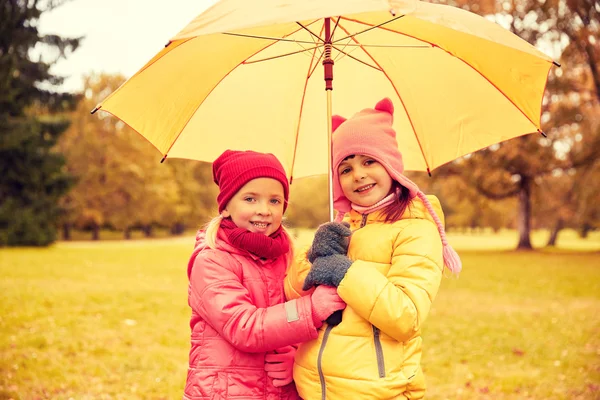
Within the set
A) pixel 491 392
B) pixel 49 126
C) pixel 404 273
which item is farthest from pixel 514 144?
pixel 404 273

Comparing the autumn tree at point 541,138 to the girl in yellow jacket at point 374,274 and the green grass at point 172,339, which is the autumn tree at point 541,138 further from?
the girl in yellow jacket at point 374,274

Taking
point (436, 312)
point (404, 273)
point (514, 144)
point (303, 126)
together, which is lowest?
point (436, 312)

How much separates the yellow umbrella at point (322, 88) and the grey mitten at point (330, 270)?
0.98 m

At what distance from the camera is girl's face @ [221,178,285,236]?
8.61 feet

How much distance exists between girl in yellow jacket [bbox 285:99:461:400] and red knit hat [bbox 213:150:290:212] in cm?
35

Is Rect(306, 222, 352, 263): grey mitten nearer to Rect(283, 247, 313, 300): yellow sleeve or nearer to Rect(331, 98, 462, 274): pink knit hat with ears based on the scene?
Rect(283, 247, 313, 300): yellow sleeve

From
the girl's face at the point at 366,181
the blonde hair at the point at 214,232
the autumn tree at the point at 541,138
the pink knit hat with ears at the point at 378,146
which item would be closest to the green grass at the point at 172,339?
the blonde hair at the point at 214,232

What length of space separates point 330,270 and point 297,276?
0.34 metres

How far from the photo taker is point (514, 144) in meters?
25.9

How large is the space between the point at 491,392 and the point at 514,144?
22.5 m

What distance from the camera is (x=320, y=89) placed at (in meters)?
3.68

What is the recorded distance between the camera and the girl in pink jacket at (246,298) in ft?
7.59

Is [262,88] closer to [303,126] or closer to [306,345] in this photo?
[303,126]

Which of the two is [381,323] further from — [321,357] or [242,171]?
[242,171]
